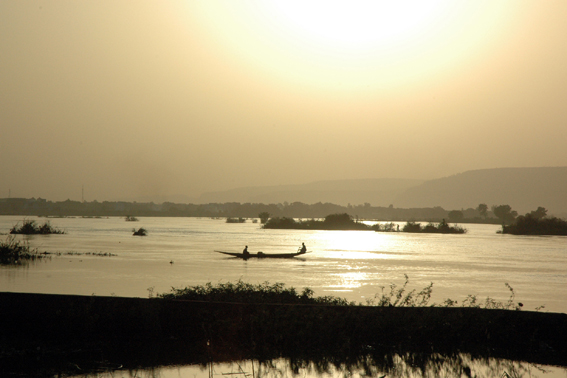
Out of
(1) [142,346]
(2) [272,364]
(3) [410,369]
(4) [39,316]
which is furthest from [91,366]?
(3) [410,369]

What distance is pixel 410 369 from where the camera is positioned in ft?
42.0

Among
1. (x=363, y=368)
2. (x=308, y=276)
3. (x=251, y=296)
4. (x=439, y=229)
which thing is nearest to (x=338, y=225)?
(x=439, y=229)

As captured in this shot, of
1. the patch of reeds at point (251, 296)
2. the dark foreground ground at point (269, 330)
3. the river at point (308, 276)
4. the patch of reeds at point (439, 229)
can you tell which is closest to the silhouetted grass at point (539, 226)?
the patch of reeds at point (439, 229)

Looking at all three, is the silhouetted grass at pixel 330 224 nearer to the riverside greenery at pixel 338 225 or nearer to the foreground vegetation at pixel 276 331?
the riverside greenery at pixel 338 225

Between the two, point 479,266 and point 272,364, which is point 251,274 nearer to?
point 479,266

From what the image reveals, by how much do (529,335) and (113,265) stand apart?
40.2 meters

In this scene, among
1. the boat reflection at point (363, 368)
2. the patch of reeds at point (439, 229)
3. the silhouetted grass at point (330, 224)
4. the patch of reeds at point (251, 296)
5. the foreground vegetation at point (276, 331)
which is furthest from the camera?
the silhouetted grass at point (330, 224)

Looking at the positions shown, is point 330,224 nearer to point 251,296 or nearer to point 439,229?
point 439,229

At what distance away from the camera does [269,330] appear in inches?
539

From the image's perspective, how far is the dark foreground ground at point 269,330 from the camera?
1359 centimetres

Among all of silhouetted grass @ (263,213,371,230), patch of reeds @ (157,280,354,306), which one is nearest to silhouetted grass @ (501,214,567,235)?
silhouetted grass @ (263,213,371,230)

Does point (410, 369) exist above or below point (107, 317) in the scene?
below

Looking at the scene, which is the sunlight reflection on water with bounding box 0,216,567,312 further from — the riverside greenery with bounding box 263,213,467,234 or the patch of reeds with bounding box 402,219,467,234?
the riverside greenery with bounding box 263,213,467,234

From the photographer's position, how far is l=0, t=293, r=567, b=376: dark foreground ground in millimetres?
13594
